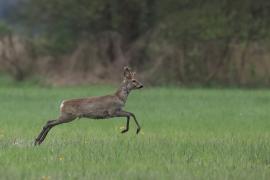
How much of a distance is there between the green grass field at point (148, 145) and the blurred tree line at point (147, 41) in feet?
47.7

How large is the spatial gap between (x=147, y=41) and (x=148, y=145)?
1240 inches

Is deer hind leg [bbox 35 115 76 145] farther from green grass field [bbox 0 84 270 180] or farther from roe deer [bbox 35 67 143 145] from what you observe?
green grass field [bbox 0 84 270 180]

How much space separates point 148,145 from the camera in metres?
15.5

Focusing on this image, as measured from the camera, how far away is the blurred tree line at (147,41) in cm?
4400

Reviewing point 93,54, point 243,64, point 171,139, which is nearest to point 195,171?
point 171,139

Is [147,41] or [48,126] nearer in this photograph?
[48,126]

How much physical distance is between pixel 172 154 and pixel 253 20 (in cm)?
3115

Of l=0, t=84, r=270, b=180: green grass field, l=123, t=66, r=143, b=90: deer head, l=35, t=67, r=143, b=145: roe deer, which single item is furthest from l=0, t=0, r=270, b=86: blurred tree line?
l=35, t=67, r=143, b=145: roe deer

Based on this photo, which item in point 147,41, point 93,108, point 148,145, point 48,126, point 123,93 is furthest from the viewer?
point 147,41

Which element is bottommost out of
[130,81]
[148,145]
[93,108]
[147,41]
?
[148,145]

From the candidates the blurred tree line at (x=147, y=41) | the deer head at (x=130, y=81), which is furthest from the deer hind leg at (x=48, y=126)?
the blurred tree line at (x=147, y=41)

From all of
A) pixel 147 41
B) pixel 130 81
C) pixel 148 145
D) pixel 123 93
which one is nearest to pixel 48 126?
pixel 123 93

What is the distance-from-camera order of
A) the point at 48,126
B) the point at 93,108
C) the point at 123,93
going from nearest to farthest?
the point at 48,126 → the point at 93,108 → the point at 123,93

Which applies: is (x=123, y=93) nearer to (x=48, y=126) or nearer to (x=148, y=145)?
(x=48, y=126)
